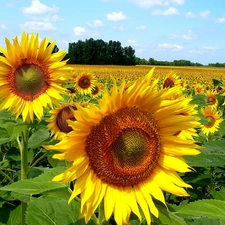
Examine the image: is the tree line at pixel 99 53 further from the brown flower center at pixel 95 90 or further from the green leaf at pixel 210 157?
the green leaf at pixel 210 157

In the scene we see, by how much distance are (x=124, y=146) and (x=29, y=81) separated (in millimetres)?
2153

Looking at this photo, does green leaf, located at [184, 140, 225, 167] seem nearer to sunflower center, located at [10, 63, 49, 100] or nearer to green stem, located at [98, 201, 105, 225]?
green stem, located at [98, 201, 105, 225]

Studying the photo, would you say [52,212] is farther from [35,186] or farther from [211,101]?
[211,101]

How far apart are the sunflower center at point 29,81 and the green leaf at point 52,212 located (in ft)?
6.17

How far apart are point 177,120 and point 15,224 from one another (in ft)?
5.95

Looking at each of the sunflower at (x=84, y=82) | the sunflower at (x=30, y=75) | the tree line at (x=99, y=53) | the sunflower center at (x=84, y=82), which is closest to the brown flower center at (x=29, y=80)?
the sunflower at (x=30, y=75)

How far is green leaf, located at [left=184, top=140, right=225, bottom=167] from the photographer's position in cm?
234

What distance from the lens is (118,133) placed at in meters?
1.79

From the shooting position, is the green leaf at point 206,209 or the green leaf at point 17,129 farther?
the green leaf at point 17,129

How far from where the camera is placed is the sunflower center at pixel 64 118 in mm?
4020

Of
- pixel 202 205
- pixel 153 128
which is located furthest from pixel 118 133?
pixel 202 205

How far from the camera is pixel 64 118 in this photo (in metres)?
4.05

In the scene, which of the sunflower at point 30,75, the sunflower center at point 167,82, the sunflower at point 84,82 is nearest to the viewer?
the sunflower at point 30,75

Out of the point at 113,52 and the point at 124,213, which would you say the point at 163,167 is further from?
the point at 113,52
